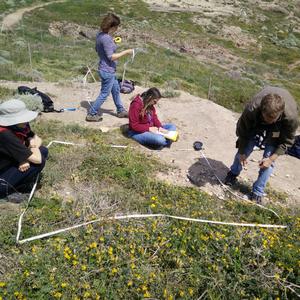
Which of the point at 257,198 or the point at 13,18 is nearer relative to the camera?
the point at 257,198

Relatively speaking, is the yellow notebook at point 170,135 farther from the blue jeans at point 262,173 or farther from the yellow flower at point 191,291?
the yellow flower at point 191,291

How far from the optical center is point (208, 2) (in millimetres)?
66750

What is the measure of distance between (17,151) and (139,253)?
193 cm

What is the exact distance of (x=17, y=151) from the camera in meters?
4.84

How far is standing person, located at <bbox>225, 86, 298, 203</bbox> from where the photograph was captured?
5137mm

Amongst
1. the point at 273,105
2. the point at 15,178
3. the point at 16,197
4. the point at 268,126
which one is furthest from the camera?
the point at 268,126

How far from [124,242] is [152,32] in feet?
130

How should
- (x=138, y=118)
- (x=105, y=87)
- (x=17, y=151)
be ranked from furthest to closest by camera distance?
(x=105, y=87), (x=138, y=118), (x=17, y=151)

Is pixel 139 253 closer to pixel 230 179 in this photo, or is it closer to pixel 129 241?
pixel 129 241

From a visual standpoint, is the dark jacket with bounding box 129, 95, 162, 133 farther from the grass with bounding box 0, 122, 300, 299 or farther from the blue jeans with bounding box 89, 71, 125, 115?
the grass with bounding box 0, 122, 300, 299

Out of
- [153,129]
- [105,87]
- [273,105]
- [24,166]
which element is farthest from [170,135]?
[24,166]

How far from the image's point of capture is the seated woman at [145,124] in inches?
303

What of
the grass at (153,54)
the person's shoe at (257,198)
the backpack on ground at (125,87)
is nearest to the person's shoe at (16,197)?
the person's shoe at (257,198)

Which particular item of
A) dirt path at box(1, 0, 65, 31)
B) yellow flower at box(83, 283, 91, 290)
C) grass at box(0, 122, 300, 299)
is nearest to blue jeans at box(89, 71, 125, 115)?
grass at box(0, 122, 300, 299)
